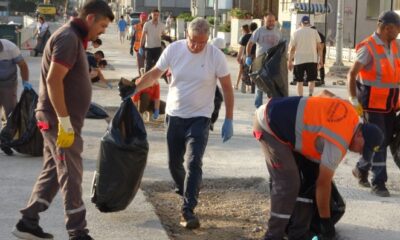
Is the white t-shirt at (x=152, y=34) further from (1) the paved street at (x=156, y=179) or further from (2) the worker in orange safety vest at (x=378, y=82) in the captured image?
(2) the worker in orange safety vest at (x=378, y=82)

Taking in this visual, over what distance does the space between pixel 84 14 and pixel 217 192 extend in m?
2.79

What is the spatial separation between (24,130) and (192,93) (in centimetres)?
312

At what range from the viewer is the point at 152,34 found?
1454cm

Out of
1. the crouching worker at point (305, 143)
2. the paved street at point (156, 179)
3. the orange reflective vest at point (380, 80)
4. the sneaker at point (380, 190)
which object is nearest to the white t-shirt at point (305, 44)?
the paved street at point (156, 179)

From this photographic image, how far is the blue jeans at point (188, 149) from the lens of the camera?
575cm

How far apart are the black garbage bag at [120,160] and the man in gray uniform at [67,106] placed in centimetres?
55

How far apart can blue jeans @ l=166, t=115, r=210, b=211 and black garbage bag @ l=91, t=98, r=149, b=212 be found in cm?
45

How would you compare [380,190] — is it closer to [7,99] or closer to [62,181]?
[62,181]

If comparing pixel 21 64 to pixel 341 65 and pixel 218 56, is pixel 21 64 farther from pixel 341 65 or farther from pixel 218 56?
pixel 341 65

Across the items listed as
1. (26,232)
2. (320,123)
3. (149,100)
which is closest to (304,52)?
(149,100)

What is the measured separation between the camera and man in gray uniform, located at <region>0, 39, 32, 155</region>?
8.34 metres

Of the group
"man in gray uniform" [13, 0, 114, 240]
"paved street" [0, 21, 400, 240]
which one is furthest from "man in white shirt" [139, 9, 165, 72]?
"man in gray uniform" [13, 0, 114, 240]

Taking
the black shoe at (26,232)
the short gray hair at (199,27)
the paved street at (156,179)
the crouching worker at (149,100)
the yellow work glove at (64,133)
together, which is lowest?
the paved street at (156,179)

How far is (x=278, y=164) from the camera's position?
4.79 m
